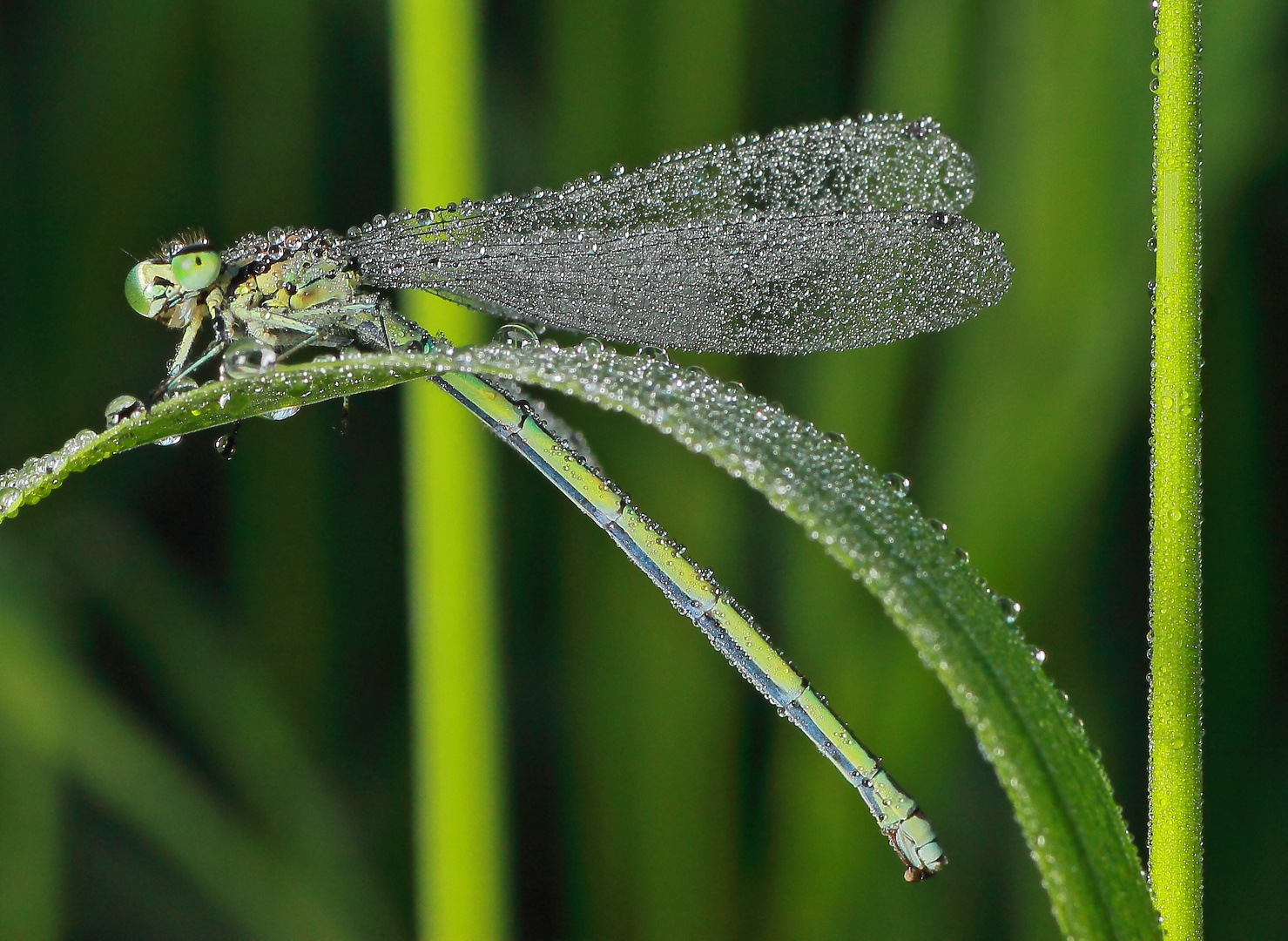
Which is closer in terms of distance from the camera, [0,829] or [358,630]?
[0,829]

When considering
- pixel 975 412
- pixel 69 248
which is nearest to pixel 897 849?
pixel 975 412

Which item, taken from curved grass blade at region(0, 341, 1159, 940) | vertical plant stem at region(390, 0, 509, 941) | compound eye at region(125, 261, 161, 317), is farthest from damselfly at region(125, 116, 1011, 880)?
curved grass blade at region(0, 341, 1159, 940)

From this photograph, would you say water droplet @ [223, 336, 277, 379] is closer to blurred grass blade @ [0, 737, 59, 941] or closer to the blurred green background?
the blurred green background

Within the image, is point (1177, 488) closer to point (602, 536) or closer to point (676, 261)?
point (676, 261)

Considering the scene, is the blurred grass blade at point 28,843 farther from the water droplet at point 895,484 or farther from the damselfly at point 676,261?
the water droplet at point 895,484

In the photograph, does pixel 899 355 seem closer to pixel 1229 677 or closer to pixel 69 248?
pixel 1229 677

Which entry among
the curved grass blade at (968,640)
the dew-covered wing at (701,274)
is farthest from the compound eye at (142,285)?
the curved grass blade at (968,640)
